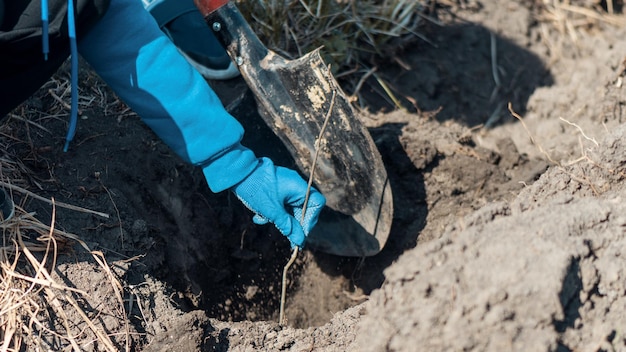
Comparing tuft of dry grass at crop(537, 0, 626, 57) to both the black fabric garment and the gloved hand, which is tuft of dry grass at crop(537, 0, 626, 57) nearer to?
the gloved hand

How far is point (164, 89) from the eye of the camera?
6.64 ft

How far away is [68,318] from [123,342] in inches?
6.2

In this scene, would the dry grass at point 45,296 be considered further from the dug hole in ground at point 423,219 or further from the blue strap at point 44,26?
the blue strap at point 44,26

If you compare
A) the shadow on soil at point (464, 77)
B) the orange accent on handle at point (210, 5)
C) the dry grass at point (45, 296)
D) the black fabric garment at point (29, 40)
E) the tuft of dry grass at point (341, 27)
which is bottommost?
the shadow on soil at point (464, 77)

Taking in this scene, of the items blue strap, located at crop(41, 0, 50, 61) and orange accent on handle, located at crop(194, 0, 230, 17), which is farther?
orange accent on handle, located at crop(194, 0, 230, 17)

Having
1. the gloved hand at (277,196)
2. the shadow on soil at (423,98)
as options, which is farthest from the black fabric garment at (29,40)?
the shadow on soil at (423,98)

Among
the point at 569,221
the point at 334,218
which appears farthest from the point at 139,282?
Answer: the point at 569,221

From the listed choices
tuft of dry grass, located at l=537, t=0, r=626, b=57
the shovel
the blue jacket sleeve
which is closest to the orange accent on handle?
the shovel

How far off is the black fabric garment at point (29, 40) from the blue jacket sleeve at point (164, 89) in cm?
10

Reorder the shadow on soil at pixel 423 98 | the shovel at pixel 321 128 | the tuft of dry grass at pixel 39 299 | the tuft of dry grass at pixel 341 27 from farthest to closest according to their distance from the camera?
the tuft of dry grass at pixel 341 27
the shadow on soil at pixel 423 98
the shovel at pixel 321 128
the tuft of dry grass at pixel 39 299

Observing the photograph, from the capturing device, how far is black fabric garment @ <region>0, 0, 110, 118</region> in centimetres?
167

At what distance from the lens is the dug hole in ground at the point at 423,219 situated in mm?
1542

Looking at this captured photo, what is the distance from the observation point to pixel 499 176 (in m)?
2.76

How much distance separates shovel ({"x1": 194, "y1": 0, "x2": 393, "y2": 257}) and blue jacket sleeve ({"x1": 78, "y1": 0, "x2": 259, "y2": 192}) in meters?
0.30
